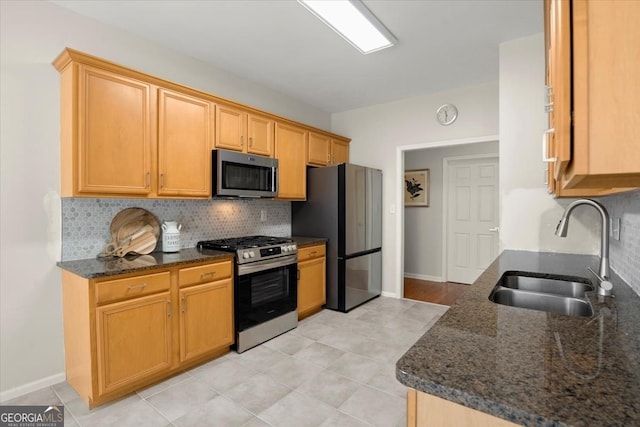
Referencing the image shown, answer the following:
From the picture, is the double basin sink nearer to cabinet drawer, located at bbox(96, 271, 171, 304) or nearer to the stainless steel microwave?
cabinet drawer, located at bbox(96, 271, 171, 304)

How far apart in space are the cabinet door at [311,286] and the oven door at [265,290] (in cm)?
19

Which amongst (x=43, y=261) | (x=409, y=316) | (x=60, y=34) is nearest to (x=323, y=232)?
(x=409, y=316)

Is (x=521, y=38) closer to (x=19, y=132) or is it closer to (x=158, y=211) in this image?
(x=158, y=211)

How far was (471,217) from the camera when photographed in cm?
510

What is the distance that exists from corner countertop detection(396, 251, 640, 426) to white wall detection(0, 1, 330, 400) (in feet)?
8.43

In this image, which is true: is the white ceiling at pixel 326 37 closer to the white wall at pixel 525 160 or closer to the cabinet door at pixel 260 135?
the white wall at pixel 525 160

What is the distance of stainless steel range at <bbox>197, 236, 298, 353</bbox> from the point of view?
8.95 feet

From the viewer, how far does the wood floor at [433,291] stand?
434cm

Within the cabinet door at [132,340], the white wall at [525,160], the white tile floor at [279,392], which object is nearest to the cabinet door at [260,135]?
the cabinet door at [132,340]

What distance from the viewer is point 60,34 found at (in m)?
2.27

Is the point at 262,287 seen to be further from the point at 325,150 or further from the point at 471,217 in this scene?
the point at 471,217

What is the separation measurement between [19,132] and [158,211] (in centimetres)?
104

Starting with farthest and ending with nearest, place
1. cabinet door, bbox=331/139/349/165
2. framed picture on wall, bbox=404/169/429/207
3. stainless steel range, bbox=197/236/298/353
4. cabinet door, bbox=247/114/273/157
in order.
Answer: framed picture on wall, bbox=404/169/429/207 < cabinet door, bbox=331/139/349/165 < cabinet door, bbox=247/114/273/157 < stainless steel range, bbox=197/236/298/353

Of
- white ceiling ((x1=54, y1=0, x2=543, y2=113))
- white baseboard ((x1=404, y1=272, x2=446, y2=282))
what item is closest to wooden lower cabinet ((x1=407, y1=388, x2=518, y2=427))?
white ceiling ((x1=54, y1=0, x2=543, y2=113))
